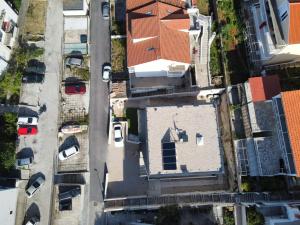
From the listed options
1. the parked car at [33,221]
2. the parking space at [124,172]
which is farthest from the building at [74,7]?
the parked car at [33,221]

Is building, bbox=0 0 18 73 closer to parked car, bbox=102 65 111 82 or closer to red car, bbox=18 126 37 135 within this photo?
red car, bbox=18 126 37 135

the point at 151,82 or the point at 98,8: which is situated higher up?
the point at 98,8

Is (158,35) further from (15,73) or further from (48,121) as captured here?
(15,73)

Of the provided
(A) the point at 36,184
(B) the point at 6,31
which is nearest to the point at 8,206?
(A) the point at 36,184

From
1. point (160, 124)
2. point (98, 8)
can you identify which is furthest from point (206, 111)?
point (98, 8)

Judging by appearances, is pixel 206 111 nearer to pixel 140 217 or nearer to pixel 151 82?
pixel 151 82
